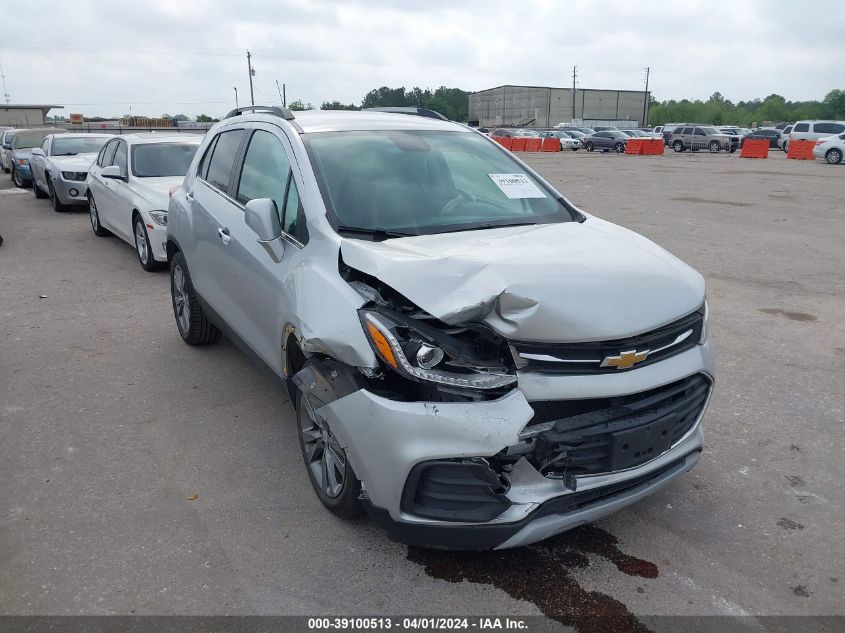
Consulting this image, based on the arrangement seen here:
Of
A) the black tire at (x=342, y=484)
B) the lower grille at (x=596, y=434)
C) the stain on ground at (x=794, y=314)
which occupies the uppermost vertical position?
the lower grille at (x=596, y=434)

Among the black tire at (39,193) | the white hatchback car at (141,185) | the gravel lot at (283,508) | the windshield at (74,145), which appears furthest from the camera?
the black tire at (39,193)

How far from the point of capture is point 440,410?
2.60 m

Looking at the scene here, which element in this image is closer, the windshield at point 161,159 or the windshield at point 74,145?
the windshield at point 161,159

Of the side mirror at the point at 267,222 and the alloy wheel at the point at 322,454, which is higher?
the side mirror at the point at 267,222

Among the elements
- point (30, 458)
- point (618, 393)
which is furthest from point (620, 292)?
point (30, 458)

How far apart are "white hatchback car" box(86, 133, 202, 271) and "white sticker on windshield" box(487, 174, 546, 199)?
520 cm

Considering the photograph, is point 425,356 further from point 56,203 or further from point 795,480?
point 56,203

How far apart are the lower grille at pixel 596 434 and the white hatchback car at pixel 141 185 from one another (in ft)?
21.6

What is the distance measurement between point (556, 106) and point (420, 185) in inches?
4556

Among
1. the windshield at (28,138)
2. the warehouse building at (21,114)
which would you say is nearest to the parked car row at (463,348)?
the windshield at (28,138)

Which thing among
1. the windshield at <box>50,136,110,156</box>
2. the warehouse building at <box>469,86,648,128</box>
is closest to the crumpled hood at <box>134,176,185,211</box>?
the windshield at <box>50,136,110,156</box>

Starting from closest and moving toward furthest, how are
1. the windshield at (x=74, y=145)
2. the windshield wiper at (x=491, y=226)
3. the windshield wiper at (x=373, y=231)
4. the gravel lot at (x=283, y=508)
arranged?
1. the gravel lot at (x=283, y=508)
2. the windshield wiper at (x=373, y=231)
3. the windshield wiper at (x=491, y=226)
4. the windshield at (x=74, y=145)

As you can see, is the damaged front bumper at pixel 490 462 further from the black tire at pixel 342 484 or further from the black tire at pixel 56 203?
the black tire at pixel 56 203

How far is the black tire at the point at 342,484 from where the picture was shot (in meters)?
3.06
